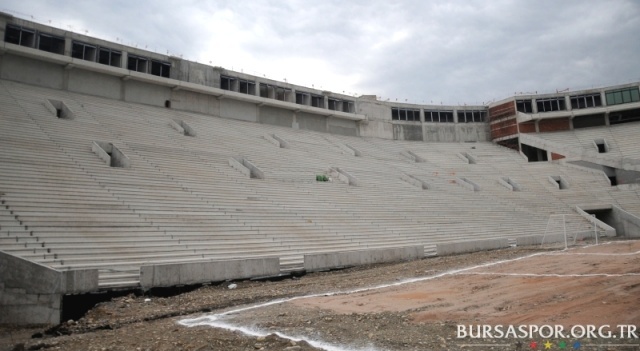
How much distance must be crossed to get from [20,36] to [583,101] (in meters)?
48.2

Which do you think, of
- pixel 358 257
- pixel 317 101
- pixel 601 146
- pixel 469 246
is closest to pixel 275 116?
pixel 317 101

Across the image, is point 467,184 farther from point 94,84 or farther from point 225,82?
point 94,84

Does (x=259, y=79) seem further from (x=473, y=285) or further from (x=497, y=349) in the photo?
(x=497, y=349)

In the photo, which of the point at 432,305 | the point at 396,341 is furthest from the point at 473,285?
the point at 396,341

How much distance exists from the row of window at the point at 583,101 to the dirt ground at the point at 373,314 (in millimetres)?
37460

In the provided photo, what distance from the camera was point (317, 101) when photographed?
1592 inches

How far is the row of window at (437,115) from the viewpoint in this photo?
45.5 m

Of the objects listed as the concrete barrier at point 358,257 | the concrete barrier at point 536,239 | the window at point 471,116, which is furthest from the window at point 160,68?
the window at point 471,116

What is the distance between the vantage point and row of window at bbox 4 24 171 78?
25.5 meters

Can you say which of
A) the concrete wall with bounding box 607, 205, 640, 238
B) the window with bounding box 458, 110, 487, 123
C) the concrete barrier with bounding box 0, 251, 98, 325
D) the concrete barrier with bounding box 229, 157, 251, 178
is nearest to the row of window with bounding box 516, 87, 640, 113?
the window with bounding box 458, 110, 487, 123

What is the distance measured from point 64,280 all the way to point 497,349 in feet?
26.3

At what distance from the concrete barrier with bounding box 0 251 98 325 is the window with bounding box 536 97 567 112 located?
46.6 meters

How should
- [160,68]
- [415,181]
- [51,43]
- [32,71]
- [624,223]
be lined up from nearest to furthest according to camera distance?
[32,71] < [51,43] < [624,223] < [415,181] < [160,68]

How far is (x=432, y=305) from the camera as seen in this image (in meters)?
7.39
